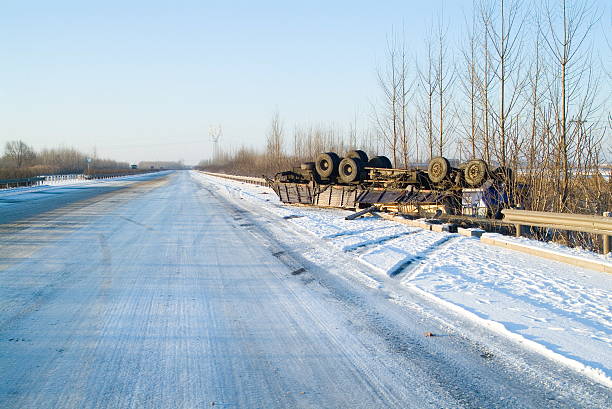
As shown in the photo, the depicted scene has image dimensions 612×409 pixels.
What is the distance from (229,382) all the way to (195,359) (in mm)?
562

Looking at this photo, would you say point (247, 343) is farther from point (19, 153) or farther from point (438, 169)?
point (19, 153)

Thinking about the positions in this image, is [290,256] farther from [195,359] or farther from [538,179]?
[538,179]

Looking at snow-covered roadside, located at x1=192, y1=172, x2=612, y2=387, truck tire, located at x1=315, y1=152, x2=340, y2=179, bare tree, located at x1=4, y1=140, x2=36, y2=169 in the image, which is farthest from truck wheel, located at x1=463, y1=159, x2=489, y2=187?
bare tree, located at x1=4, y1=140, x2=36, y2=169

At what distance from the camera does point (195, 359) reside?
405 centimetres

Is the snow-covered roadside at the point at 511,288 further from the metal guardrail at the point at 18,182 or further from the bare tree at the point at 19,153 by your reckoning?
the bare tree at the point at 19,153

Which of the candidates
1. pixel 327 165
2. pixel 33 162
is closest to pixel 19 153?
pixel 33 162

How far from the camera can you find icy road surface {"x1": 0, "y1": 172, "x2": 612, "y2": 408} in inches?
135

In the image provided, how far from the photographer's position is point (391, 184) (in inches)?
634

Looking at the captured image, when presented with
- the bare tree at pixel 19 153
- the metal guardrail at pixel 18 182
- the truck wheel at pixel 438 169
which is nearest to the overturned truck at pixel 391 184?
the truck wheel at pixel 438 169

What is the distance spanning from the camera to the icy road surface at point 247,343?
11.2 ft

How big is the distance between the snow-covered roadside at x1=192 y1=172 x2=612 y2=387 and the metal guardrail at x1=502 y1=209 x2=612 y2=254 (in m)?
0.55

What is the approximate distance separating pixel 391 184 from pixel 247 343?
40.5 ft

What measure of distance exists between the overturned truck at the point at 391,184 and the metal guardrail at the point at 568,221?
2258 millimetres

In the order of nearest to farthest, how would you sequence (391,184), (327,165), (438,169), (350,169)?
(438,169) → (391,184) → (350,169) → (327,165)
